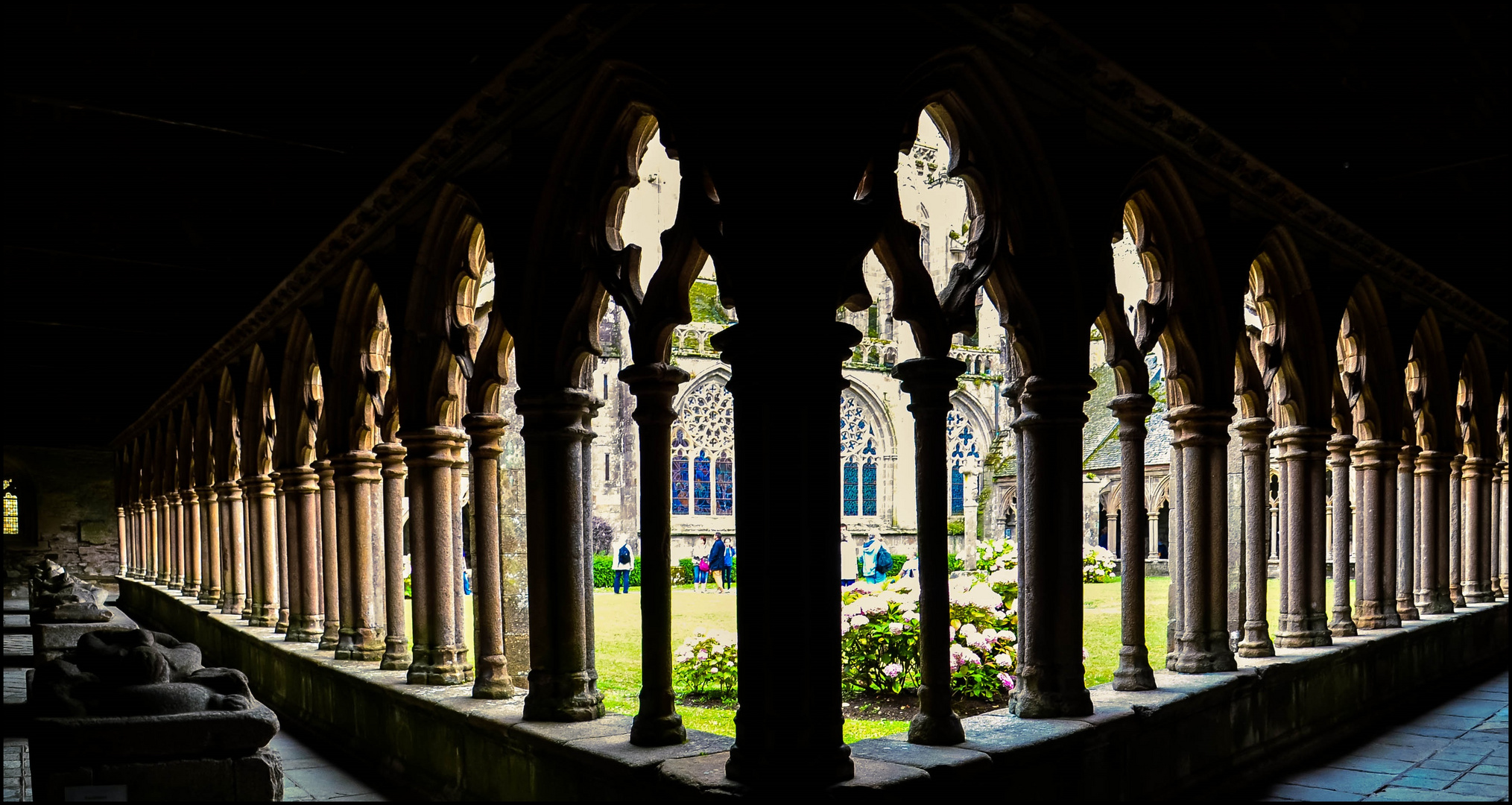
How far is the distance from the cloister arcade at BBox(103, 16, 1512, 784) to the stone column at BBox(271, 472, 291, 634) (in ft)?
0.16

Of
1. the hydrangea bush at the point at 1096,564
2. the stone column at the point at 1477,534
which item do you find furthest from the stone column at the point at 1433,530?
the hydrangea bush at the point at 1096,564

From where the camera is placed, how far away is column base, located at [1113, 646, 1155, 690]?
4387 millimetres

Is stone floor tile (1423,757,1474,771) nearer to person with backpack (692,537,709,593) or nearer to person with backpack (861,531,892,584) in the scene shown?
person with backpack (861,531,892,584)

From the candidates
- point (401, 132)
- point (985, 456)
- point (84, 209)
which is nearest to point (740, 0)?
point (401, 132)

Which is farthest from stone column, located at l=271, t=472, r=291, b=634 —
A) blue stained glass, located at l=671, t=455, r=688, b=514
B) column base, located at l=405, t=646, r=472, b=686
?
blue stained glass, located at l=671, t=455, r=688, b=514

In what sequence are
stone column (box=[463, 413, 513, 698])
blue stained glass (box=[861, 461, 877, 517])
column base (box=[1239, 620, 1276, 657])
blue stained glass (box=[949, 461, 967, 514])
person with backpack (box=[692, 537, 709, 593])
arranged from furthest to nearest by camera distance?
blue stained glass (box=[949, 461, 967, 514])
blue stained glass (box=[861, 461, 877, 517])
person with backpack (box=[692, 537, 709, 593])
column base (box=[1239, 620, 1276, 657])
stone column (box=[463, 413, 513, 698])

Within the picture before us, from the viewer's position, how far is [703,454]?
78.5 ft

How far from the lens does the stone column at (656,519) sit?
363 cm

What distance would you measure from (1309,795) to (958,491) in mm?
24161

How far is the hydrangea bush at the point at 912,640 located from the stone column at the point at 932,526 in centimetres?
244

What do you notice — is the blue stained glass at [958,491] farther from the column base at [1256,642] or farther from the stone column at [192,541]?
the column base at [1256,642]

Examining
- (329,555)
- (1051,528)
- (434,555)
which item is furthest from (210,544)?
(1051,528)

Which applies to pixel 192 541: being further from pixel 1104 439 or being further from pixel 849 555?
pixel 1104 439

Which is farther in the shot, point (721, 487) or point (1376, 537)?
point (721, 487)
